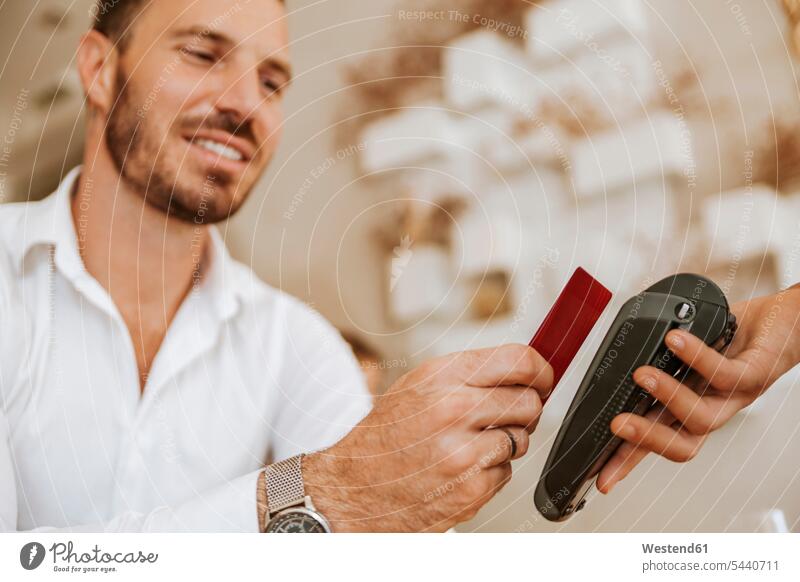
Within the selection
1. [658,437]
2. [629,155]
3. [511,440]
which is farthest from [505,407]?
[629,155]

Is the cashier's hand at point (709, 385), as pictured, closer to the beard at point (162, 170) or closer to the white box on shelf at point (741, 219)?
the white box on shelf at point (741, 219)

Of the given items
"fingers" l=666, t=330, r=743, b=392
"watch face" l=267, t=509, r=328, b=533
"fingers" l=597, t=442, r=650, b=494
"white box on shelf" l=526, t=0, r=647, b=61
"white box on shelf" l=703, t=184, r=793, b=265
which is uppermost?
"white box on shelf" l=526, t=0, r=647, b=61

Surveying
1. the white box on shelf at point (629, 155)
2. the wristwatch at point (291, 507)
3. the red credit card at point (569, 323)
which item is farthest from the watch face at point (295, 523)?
the white box on shelf at point (629, 155)

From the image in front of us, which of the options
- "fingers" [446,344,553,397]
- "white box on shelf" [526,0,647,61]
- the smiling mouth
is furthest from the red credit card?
the smiling mouth

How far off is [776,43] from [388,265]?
0.43 metres

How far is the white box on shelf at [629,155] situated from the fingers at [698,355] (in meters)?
0.16

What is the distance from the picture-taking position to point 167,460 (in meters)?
0.72

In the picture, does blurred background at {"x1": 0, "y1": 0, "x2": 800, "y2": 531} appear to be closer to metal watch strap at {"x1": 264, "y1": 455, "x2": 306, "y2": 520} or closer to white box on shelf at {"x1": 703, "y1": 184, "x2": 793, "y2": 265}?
white box on shelf at {"x1": 703, "y1": 184, "x2": 793, "y2": 265}

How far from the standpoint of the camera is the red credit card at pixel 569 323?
2.31 feet

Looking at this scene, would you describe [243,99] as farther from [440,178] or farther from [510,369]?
[510,369]

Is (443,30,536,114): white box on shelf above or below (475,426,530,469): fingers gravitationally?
above

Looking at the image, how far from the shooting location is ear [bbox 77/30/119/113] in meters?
0.74
